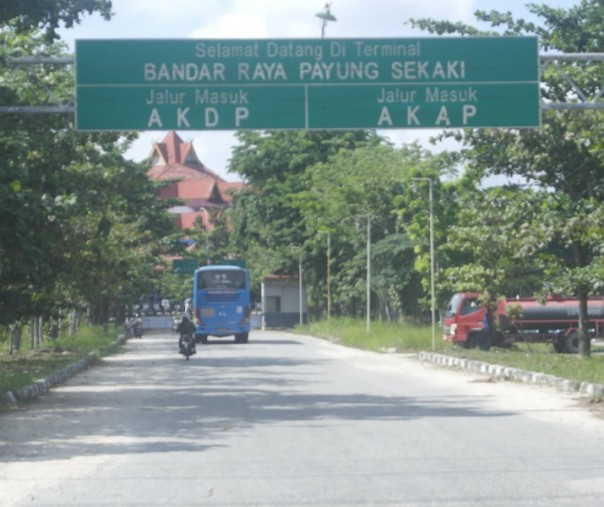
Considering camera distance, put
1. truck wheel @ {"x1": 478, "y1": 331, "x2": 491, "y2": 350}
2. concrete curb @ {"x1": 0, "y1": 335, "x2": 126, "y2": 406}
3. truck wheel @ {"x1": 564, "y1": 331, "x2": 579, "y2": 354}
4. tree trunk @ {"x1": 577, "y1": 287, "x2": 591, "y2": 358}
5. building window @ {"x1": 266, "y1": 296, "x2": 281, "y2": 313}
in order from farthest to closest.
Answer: building window @ {"x1": 266, "y1": 296, "x2": 281, "y2": 313} < truck wheel @ {"x1": 564, "y1": 331, "x2": 579, "y2": 354} < truck wheel @ {"x1": 478, "y1": 331, "x2": 491, "y2": 350} < tree trunk @ {"x1": 577, "y1": 287, "x2": 591, "y2": 358} < concrete curb @ {"x1": 0, "y1": 335, "x2": 126, "y2": 406}

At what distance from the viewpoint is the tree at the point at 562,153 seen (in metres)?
25.5

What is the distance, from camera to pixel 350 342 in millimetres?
49062

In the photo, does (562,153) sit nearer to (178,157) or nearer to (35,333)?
(35,333)

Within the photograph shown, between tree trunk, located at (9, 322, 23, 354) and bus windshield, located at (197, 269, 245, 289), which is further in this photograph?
bus windshield, located at (197, 269, 245, 289)

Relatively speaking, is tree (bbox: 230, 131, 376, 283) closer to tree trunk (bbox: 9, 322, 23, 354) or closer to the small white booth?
the small white booth

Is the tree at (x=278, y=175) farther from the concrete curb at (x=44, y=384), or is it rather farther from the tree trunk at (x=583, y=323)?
the tree trunk at (x=583, y=323)

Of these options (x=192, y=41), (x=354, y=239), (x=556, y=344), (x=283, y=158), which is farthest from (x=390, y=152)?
(x=192, y=41)

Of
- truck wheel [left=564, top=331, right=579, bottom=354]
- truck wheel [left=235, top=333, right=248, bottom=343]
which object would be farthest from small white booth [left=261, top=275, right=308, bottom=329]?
truck wheel [left=564, top=331, right=579, bottom=354]

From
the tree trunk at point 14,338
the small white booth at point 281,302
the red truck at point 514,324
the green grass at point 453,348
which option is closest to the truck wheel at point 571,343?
the red truck at point 514,324

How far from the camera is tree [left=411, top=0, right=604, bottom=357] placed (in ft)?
83.7

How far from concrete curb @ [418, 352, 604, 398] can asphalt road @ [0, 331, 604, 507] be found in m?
0.53

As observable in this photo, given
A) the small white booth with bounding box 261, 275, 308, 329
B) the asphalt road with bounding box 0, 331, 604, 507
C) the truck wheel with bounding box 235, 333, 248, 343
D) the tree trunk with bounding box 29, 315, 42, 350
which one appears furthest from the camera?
the small white booth with bounding box 261, 275, 308, 329

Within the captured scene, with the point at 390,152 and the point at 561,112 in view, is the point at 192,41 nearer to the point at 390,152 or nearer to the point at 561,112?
the point at 561,112

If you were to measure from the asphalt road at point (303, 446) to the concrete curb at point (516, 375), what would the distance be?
53cm
